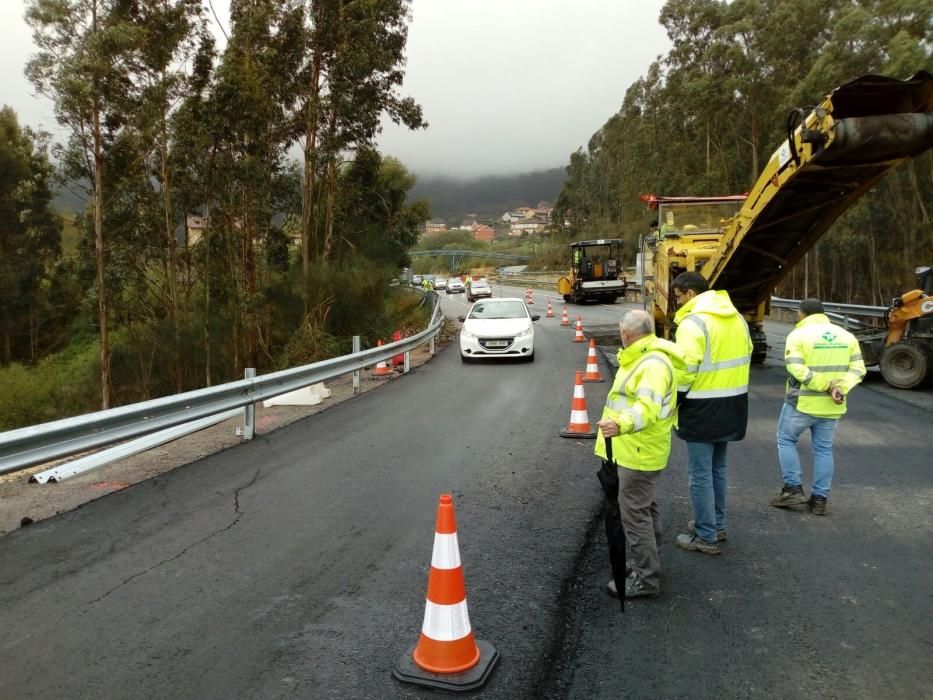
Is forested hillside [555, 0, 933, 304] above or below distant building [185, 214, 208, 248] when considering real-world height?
above

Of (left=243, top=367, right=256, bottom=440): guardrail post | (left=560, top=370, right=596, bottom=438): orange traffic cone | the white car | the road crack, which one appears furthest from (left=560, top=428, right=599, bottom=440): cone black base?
the white car

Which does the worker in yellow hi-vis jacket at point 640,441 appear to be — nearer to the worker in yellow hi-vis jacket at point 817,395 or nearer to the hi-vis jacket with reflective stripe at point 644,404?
the hi-vis jacket with reflective stripe at point 644,404

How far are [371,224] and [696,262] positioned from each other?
17.9m

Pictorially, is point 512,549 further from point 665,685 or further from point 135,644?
point 135,644

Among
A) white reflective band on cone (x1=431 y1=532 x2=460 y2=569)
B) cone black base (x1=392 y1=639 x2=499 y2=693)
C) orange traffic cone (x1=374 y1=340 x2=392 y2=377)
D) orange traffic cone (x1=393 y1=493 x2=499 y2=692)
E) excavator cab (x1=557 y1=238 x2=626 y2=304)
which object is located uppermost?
excavator cab (x1=557 y1=238 x2=626 y2=304)

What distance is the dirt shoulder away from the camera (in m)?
5.16

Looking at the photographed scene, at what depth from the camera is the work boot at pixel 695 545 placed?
4316 mm

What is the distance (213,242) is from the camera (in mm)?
26375

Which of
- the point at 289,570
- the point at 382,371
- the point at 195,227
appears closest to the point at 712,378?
the point at 289,570

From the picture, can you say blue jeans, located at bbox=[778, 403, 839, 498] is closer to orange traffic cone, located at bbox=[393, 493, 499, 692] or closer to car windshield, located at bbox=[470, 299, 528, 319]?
orange traffic cone, located at bbox=[393, 493, 499, 692]

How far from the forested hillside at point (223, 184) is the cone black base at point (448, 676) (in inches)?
726

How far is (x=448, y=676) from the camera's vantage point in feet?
9.45

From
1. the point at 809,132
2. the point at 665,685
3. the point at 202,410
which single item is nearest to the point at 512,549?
the point at 665,685

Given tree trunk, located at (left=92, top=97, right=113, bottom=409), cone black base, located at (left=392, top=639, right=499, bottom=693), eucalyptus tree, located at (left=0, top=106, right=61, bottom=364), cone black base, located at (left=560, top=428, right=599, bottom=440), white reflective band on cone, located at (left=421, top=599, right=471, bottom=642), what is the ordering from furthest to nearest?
eucalyptus tree, located at (left=0, top=106, right=61, bottom=364) < tree trunk, located at (left=92, top=97, right=113, bottom=409) < cone black base, located at (left=560, top=428, right=599, bottom=440) < white reflective band on cone, located at (left=421, top=599, right=471, bottom=642) < cone black base, located at (left=392, top=639, right=499, bottom=693)
